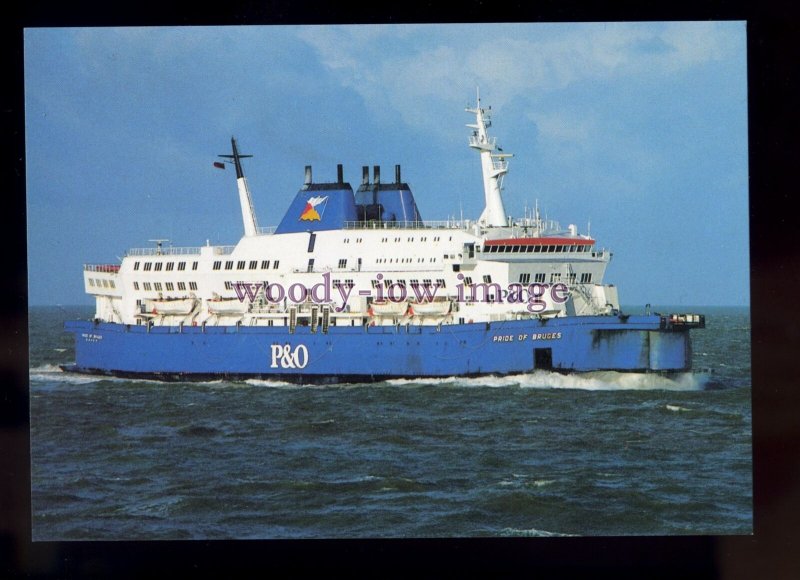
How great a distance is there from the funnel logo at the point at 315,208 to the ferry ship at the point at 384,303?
24 millimetres

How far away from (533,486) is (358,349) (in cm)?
812

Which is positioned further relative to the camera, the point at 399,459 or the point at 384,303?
the point at 384,303

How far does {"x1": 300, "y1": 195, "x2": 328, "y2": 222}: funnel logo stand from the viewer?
23391 mm

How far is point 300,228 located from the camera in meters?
23.6

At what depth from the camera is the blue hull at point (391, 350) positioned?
67.9 feet

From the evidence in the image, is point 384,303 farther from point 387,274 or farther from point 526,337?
point 526,337

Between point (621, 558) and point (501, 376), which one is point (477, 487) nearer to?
point (621, 558)

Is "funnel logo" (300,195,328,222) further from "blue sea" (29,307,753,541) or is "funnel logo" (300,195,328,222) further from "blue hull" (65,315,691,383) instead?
"blue sea" (29,307,753,541)

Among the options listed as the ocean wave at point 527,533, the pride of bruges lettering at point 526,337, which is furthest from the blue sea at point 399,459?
the pride of bruges lettering at point 526,337

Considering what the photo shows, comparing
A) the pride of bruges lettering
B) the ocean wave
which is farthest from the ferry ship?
the ocean wave

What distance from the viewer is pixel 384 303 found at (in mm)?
22422

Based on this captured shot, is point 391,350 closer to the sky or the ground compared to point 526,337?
closer to the ground

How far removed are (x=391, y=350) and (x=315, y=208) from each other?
3.35m

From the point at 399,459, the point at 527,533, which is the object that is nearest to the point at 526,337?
the point at 399,459
